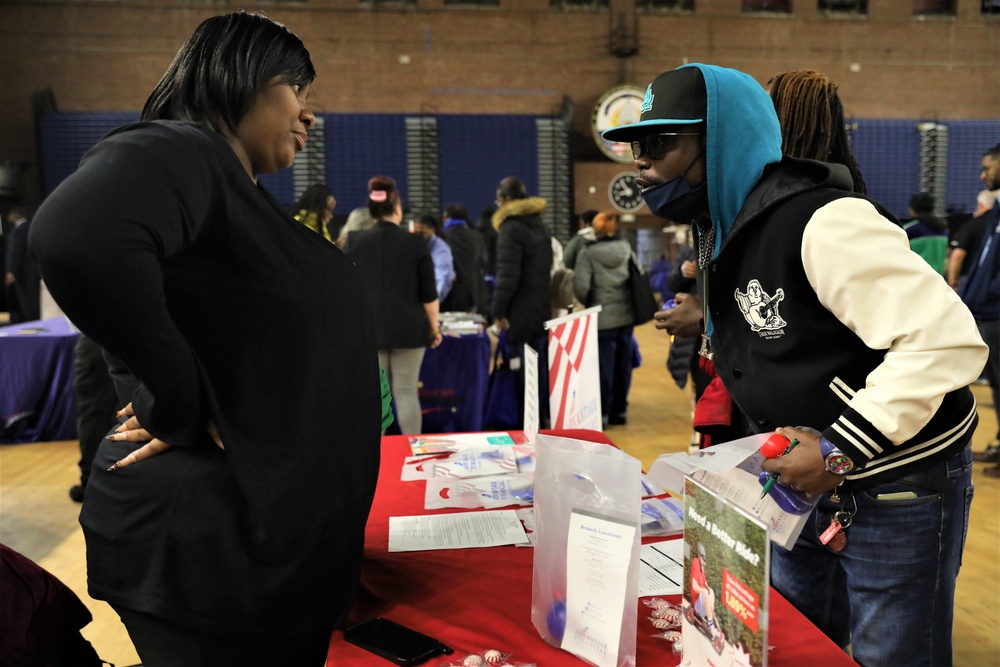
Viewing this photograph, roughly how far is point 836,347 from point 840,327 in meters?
0.03

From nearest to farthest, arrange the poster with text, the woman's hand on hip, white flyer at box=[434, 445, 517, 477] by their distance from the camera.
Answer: the poster with text, the woman's hand on hip, white flyer at box=[434, 445, 517, 477]

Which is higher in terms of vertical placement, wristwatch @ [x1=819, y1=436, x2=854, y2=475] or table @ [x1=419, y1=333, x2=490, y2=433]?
wristwatch @ [x1=819, y1=436, x2=854, y2=475]

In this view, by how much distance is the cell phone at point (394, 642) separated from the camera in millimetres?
1068

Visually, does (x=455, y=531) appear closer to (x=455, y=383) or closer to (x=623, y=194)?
(x=455, y=383)

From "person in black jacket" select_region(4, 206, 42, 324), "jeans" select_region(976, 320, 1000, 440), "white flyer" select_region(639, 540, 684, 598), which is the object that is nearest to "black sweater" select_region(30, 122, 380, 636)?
"white flyer" select_region(639, 540, 684, 598)

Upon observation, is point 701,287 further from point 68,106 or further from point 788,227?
point 68,106

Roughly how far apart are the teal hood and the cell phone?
853 millimetres

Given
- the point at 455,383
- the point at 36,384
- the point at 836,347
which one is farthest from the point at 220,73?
the point at 36,384

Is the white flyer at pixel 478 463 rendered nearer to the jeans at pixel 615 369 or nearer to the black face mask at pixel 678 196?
the black face mask at pixel 678 196

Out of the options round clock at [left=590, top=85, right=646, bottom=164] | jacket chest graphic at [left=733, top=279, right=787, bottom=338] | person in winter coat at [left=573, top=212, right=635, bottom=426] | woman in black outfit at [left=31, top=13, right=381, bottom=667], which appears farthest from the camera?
round clock at [left=590, top=85, right=646, bottom=164]

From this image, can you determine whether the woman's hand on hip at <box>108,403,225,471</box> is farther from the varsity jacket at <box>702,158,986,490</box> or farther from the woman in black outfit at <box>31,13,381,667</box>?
the varsity jacket at <box>702,158,986,490</box>

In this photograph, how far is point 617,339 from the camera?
5305mm

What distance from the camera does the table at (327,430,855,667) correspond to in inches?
41.9

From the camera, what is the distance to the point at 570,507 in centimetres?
103
